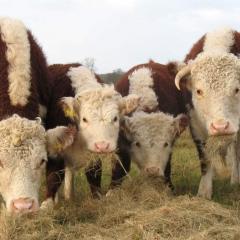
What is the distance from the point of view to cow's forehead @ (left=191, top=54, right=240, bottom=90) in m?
7.47

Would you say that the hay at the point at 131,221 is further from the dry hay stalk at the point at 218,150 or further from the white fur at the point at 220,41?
the white fur at the point at 220,41

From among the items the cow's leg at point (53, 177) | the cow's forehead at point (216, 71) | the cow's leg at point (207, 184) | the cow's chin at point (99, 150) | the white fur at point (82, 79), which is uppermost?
the cow's forehead at point (216, 71)

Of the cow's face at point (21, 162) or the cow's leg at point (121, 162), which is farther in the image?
the cow's leg at point (121, 162)

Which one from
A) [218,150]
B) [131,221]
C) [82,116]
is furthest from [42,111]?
[218,150]

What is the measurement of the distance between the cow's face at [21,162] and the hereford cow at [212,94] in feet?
7.47

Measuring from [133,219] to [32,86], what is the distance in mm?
2181

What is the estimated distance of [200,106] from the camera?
7.84 m

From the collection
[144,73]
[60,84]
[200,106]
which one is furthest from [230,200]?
[60,84]

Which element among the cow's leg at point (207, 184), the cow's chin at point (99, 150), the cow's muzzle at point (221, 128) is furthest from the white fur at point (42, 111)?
the cow's leg at point (207, 184)

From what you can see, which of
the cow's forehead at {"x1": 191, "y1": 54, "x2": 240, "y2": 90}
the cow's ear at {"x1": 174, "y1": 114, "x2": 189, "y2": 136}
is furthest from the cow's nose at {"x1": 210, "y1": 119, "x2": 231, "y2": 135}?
the cow's ear at {"x1": 174, "y1": 114, "x2": 189, "y2": 136}

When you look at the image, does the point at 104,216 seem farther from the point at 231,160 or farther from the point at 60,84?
the point at 231,160

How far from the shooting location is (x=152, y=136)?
25.5 ft

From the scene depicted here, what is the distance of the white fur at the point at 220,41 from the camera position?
8430mm

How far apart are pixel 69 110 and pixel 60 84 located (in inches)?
37.6
